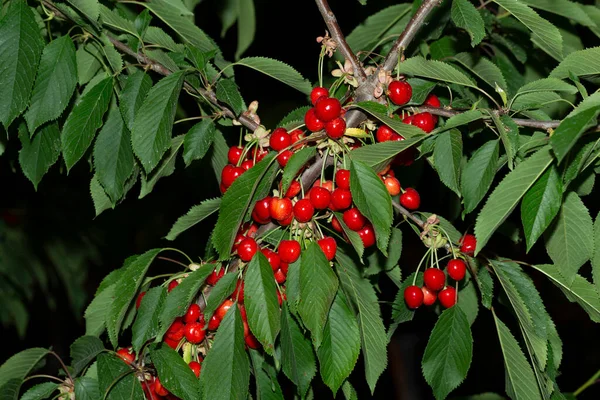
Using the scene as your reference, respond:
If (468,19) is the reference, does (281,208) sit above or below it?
below

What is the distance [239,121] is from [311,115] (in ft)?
0.74

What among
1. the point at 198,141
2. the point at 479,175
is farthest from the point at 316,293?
the point at 198,141

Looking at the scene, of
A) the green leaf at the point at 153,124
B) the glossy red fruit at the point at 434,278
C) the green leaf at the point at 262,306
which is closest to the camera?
the green leaf at the point at 262,306

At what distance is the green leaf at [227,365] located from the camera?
1.19 metres

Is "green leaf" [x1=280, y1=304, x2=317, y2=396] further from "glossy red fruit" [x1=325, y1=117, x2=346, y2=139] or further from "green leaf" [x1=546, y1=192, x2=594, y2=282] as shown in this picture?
"green leaf" [x1=546, y1=192, x2=594, y2=282]

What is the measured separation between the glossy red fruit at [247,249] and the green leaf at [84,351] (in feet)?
1.23

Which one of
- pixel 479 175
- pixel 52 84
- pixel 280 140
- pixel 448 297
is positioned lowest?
pixel 448 297

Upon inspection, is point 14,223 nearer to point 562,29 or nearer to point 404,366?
point 404,366

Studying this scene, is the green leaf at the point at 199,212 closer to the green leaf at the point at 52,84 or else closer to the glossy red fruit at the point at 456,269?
the green leaf at the point at 52,84

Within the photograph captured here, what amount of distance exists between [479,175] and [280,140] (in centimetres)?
33

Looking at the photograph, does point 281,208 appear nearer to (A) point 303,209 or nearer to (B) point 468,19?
(A) point 303,209

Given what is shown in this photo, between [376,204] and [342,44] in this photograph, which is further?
[342,44]

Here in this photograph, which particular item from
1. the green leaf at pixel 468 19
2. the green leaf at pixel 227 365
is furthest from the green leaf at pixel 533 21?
the green leaf at pixel 227 365

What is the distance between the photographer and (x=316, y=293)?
111 centimetres
